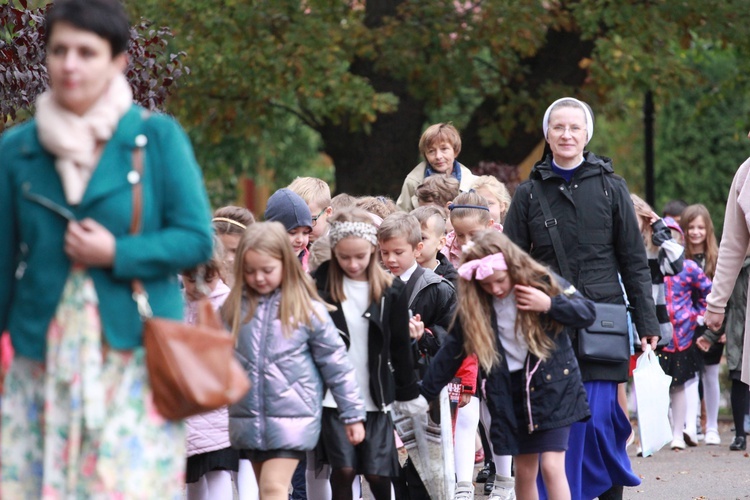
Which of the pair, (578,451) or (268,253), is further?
(578,451)

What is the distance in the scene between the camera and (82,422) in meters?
3.75

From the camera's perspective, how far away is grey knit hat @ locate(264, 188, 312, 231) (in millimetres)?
7055

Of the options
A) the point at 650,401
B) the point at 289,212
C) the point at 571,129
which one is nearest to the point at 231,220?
the point at 289,212

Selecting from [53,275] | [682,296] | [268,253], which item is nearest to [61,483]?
[53,275]

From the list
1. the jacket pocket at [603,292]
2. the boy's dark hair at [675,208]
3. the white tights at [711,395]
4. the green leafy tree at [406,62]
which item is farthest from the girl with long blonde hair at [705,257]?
the jacket pocket at [603,292]

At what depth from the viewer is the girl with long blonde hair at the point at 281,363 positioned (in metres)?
5.60

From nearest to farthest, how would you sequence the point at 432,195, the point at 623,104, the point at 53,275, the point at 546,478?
the point at 53,275, the point at 546,478, the point at 432,195, the point at 623,104

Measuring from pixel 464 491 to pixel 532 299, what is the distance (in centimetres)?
182

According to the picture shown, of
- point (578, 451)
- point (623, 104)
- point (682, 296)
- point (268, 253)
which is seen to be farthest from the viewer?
point (623, 104)

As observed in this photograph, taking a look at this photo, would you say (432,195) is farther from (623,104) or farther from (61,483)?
(623,104)

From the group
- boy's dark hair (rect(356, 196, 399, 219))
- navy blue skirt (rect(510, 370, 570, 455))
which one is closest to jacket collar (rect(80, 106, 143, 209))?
navy blue skirt (rect(510, 370, 570, 455))

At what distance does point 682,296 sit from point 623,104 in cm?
638

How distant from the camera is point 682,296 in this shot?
36.7ft

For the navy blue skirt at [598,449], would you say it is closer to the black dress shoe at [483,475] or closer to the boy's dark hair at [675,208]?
the black dress shoe at [483,475]
